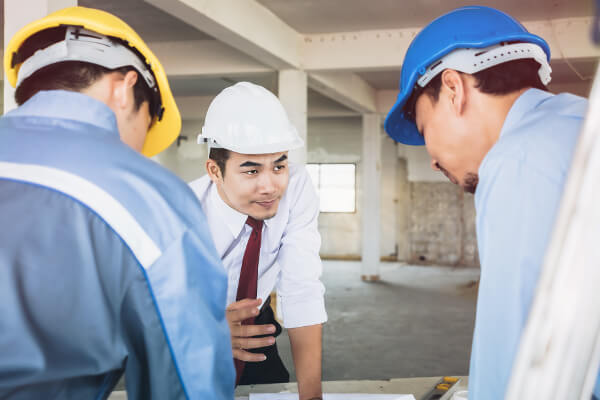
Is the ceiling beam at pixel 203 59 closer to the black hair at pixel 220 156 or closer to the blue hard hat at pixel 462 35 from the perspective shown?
the black hair at pixel 220 156

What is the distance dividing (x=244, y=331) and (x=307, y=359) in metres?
0.27

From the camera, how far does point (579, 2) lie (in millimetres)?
5262

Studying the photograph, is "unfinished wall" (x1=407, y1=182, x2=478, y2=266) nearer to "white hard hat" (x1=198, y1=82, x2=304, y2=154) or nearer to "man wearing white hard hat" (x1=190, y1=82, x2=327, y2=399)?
"man wearing white hard hat" (x1=190, y1=82, x2=327, y2=399)

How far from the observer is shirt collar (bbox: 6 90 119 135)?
919mm

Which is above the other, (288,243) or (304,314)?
(288,243)

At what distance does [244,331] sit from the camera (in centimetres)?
183

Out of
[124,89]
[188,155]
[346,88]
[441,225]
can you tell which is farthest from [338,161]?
[124,89]

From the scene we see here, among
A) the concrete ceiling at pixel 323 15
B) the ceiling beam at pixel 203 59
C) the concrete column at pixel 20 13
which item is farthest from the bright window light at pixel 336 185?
the concrete column at pixel 20 13

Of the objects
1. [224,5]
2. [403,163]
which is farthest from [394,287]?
[224,5]

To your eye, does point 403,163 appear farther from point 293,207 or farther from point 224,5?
point 293,207

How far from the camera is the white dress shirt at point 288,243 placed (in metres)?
2.03

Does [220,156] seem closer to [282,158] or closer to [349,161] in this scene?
[282,158]

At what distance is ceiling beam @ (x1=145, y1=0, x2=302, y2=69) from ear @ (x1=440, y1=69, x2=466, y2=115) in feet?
11.1

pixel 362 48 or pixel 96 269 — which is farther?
pixel 362 48
